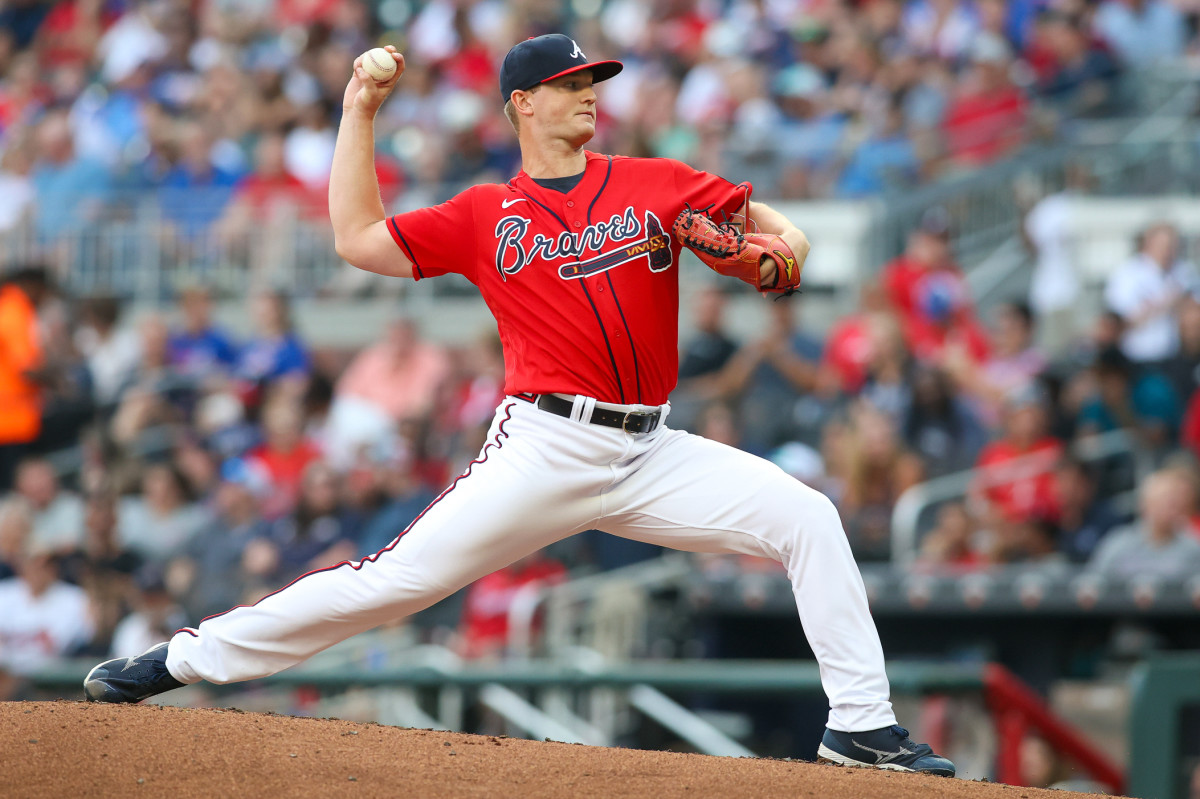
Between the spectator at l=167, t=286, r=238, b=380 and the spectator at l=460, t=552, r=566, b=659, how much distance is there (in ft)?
11.5

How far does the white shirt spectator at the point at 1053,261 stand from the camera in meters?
9.55

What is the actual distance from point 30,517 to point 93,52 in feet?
25.3

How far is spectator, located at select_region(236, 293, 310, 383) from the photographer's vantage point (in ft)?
33.8

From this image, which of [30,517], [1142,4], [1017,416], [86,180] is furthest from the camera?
[86,180]

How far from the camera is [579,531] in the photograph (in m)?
3.95

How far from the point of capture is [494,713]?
23.8 ft

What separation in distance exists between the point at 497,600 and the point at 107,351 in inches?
188

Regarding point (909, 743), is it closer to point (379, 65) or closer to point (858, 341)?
point (379, 65)

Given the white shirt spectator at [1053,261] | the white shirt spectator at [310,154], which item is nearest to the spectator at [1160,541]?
the white shirt spectator at [1053,261]

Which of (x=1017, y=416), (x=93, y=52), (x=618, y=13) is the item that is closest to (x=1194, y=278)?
(x=1017, y=416)

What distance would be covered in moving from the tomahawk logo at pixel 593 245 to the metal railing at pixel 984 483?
12.8ft

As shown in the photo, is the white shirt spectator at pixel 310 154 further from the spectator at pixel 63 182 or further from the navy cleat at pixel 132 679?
the navy cleat at pixel 132 679

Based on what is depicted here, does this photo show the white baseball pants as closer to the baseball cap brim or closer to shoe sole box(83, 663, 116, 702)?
shoe sole box(83, 663, 116, 702)

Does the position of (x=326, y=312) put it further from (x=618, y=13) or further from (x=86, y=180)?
(x=618, y=13)
